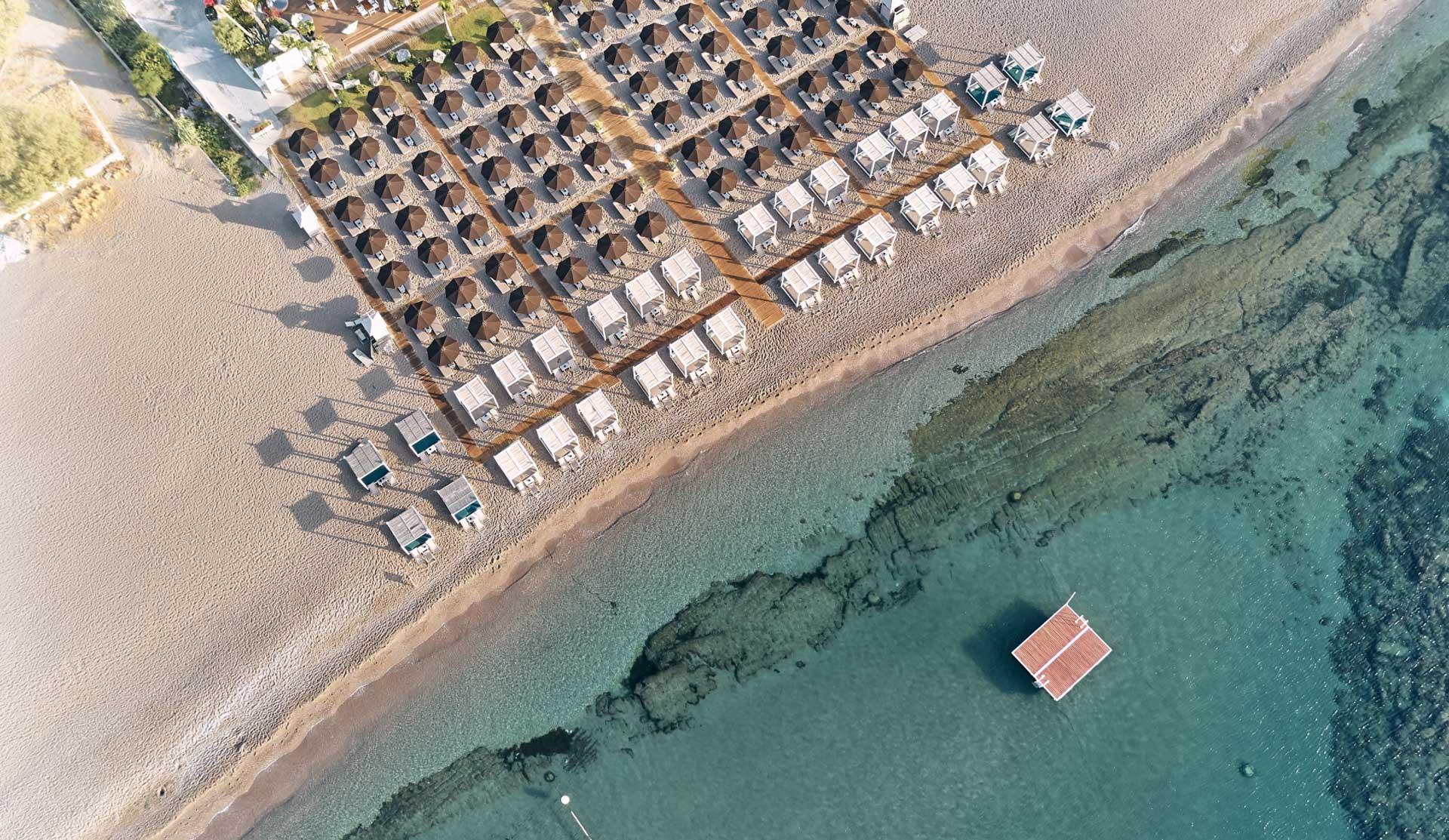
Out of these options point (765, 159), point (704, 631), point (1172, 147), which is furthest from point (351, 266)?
point (1172, 147)

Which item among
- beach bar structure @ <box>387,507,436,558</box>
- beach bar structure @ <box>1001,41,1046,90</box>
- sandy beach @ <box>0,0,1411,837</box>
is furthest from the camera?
beach bar structure @ <box>1001,41,1046,90</box>

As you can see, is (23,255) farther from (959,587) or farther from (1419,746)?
(1419,746)

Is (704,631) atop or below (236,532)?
below

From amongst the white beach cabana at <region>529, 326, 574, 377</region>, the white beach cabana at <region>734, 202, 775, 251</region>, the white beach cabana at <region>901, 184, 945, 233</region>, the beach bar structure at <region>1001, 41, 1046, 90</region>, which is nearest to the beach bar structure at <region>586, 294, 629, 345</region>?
the white beach cabana at <region>529, 326, 574, 377</region>

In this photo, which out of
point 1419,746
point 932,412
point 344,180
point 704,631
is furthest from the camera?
point 344,180

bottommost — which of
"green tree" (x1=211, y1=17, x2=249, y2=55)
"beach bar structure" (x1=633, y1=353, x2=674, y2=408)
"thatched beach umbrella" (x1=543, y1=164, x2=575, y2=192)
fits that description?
"beach bar structure" (x1=633, y1=353, x2=674, y2=408)

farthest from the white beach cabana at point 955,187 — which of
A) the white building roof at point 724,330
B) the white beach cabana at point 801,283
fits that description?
the white building roof at point 724,330

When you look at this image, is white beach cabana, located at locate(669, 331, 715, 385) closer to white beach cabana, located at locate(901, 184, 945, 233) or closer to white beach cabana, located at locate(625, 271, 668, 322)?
white beach cabana, located at locate(625, 271, 668, 322)
